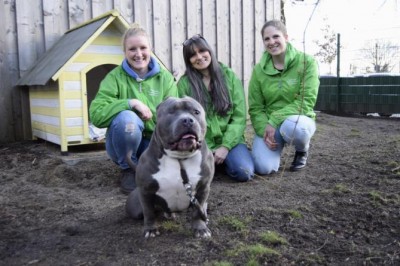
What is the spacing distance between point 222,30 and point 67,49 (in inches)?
119

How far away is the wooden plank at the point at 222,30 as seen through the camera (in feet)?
22.4

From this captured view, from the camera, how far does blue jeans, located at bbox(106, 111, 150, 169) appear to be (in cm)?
343

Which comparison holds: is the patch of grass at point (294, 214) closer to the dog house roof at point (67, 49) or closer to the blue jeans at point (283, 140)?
the blue jeans at point (283, 140)

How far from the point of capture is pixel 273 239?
2.30 m

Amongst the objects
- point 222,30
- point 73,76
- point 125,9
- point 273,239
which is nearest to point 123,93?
point 73,76

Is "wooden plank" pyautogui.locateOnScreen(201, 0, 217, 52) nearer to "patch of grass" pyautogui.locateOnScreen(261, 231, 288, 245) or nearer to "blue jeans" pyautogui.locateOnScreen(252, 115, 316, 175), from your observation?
"blue jeans" pyautogui.locateOnScreen(252, 115, 316, 175)

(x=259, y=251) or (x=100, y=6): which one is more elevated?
(x=100, y=6)

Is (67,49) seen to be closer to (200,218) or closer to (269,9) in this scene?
(200,218)

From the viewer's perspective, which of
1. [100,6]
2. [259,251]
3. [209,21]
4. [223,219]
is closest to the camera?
[259,251]

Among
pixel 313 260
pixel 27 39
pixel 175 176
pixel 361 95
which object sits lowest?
A: pixel 313 260

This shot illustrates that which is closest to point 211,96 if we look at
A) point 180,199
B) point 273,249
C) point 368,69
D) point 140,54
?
point 140,54

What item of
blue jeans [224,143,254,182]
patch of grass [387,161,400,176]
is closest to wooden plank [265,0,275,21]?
patch of grass [387,161,400,176]

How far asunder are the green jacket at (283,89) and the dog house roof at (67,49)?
5.11ft

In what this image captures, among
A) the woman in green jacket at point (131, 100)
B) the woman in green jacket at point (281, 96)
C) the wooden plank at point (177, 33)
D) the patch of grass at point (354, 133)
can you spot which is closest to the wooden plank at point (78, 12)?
the wooden plank at point (177, 33)
